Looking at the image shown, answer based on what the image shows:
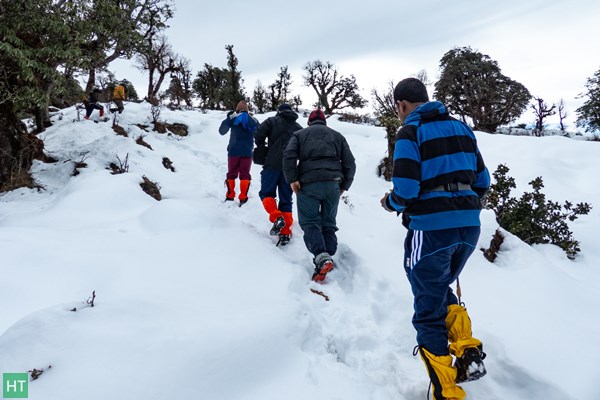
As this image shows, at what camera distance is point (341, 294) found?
3.23 m

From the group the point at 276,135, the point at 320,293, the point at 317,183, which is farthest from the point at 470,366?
the point at 276,135

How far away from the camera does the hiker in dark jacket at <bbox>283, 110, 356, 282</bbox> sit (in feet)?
11.1

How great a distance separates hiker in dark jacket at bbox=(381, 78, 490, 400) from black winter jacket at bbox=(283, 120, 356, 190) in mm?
1487

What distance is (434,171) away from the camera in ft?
6.16

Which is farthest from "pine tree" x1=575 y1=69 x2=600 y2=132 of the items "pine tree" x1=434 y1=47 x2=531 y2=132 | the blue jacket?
the blue jacket

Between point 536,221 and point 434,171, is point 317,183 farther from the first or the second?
point 536,221

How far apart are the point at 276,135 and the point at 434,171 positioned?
2907 millimetres

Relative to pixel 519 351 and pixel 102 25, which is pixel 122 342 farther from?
pixel 102 25

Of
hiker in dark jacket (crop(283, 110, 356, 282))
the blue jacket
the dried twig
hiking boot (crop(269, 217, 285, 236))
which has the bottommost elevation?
the dried twig

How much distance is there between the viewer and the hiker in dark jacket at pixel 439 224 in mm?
1854

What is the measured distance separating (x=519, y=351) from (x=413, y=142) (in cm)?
180

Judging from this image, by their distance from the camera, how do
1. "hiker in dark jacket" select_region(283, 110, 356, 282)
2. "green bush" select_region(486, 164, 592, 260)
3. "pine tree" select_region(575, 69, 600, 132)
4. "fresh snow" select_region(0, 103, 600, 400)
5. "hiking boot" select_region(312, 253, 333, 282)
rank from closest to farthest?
"fresh snow" select_region(0, 103, 600, 400)
"hiking boot" select_region(312, 253, 333, 282)
"hiker in dark jacket" select_region(283, 110, 356, 282)
"green bush" select_region(486, 164, 592, 260)
"pine tree" select_region(575, 69, 600, 132)

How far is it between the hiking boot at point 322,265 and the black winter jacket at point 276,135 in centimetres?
161

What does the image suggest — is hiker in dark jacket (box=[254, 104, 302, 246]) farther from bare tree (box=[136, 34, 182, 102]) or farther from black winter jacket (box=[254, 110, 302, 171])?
bare tree (box=[136, 34, 182, 102])
